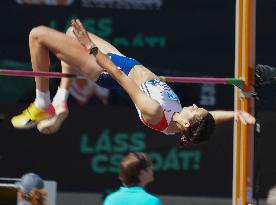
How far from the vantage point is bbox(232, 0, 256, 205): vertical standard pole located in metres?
8.51

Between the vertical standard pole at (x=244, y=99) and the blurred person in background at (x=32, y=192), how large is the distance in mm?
1443

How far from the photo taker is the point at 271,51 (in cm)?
1056

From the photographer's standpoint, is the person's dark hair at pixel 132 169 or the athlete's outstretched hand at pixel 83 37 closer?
the person's dark hair at pixel 132 169

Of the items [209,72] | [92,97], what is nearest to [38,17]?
[92,97]

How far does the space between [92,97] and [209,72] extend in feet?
3.32

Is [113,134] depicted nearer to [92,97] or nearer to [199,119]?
[92,97]

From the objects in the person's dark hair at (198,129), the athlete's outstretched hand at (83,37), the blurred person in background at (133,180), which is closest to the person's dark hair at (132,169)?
the blurred person in background at (133,180)

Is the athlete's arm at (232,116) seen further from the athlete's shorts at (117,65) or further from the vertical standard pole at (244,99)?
the athlete's shorts at (117,65)

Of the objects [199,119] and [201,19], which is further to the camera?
[201,19]

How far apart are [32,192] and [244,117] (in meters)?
1.50

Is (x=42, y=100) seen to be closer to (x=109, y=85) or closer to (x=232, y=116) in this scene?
(x=109, y=85)

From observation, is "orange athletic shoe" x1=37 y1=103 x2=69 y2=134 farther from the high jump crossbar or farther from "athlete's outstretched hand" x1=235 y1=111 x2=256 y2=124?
"athlete's outstretched hand" x1=235 y1=111 x2=256 y2=124

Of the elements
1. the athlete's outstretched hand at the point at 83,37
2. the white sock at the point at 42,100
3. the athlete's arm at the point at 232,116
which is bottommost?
the athlete's arm at the point at 232,116

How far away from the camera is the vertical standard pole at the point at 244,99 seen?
27.9 feet
